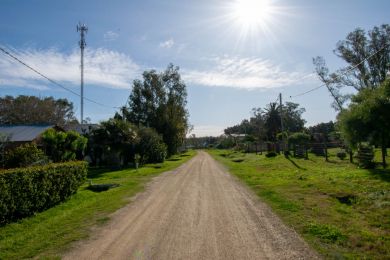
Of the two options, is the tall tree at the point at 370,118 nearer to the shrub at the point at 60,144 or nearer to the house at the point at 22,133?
the shrub at the point at 60,144

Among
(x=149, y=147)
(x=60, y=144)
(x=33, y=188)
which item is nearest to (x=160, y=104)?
(x=149, y=147)

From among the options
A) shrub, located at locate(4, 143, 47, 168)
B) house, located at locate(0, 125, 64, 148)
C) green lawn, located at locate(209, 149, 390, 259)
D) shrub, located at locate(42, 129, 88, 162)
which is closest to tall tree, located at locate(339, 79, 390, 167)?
green lawn, located at locate(209, 149, 390, 259)

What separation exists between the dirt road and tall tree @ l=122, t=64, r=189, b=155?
4814 cm

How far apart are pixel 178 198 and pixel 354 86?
38825 mm

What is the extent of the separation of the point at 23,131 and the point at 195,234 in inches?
1446

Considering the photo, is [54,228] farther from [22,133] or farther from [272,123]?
[272,123]

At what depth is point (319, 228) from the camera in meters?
9.27

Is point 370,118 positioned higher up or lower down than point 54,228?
higher up

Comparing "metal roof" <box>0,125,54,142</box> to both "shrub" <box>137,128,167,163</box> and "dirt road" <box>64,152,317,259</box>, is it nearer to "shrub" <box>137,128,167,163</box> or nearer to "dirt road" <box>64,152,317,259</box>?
"shrub" <box>137,128,167,163</box>

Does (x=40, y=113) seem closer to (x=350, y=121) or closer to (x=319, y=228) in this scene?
(x=350, y=121)

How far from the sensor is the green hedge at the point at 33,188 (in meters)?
11.0

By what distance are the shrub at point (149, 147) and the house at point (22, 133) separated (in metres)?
10.00

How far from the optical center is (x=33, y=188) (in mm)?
12641

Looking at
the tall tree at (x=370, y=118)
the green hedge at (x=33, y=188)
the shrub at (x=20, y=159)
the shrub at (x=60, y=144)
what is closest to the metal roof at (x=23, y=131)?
the shrub at (x=60, y=144)
